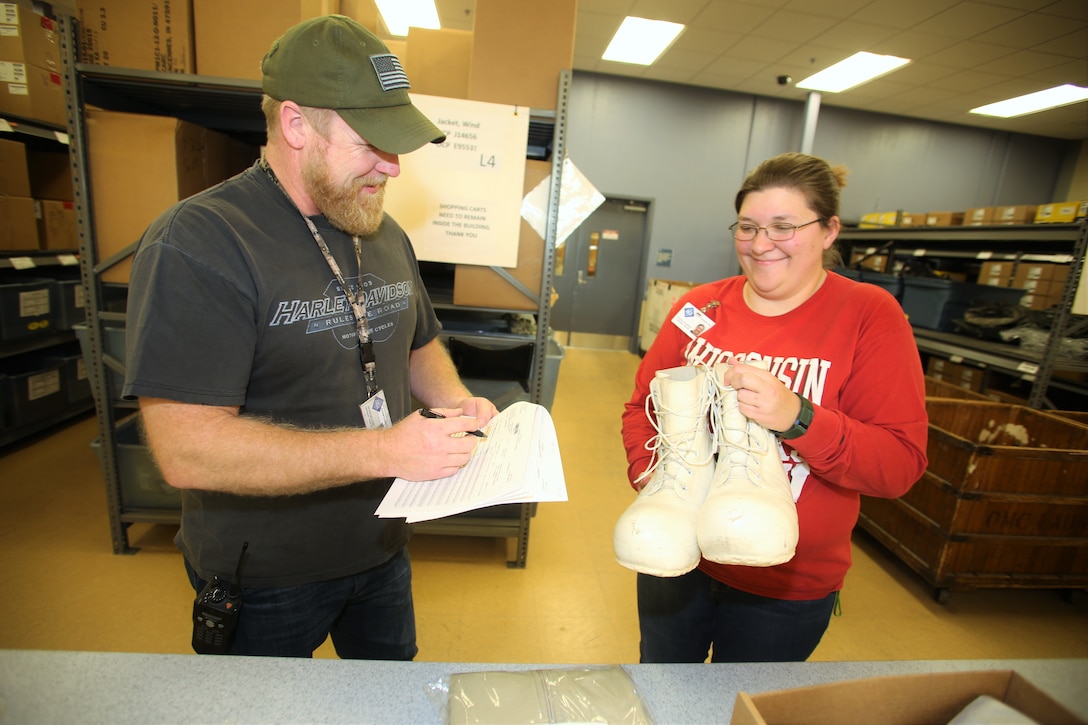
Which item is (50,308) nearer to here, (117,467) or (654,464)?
(117,467)

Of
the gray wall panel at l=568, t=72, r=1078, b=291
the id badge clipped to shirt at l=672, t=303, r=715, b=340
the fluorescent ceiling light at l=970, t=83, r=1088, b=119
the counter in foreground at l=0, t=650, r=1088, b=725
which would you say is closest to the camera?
the counter in foreground at l=0, t=650, r=1088, b=725

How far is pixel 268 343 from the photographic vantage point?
3.10ft

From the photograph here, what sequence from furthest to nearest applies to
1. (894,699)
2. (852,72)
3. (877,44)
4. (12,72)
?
(852,72), (877,44), (12,72), (894,699)

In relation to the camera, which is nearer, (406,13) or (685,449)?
(685,449)

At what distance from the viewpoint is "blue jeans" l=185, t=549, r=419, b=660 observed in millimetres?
1081

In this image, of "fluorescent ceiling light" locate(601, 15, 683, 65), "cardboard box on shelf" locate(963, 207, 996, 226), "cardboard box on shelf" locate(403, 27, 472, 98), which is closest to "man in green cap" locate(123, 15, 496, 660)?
"cardboard box on shelf" locate(403, 27, 472, 98)

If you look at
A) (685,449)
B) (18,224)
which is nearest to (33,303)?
(18,224)

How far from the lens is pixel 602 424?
4711 mm

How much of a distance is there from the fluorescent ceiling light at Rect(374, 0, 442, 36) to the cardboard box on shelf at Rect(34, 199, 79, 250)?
3116 millimetres

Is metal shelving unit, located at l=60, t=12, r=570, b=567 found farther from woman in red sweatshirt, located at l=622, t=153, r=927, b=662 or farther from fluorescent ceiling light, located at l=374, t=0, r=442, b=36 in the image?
fluorescent ceiling light, located at l=374, t=0, r=442, b=36

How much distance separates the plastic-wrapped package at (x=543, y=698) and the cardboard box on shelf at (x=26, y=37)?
4.35m

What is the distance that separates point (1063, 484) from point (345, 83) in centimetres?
339

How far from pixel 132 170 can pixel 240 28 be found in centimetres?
73

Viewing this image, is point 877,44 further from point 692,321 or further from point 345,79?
point 345,79
